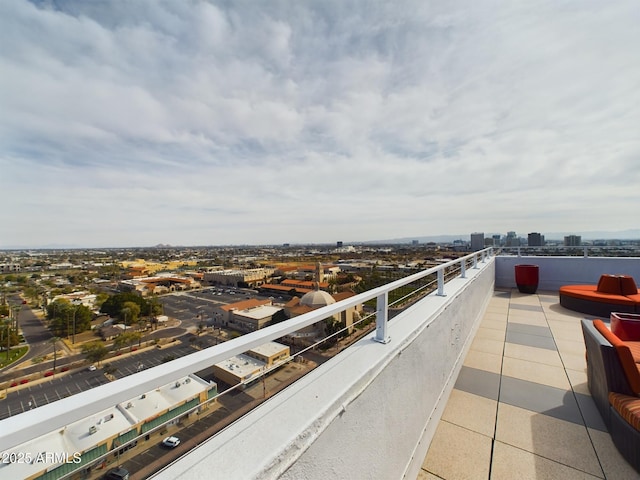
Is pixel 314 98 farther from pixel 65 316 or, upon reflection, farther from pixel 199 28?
pixel 65 316

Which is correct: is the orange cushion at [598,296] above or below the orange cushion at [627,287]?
below

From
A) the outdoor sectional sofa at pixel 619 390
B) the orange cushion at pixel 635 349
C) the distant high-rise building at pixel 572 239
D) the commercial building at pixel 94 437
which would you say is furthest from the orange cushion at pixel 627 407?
the distant high-rise building at pixel 572 239

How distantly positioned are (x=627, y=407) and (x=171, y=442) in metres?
2.96

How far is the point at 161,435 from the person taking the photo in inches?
36.9

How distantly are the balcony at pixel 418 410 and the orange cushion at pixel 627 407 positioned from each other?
14.7 inches

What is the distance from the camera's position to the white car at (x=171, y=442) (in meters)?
0.90

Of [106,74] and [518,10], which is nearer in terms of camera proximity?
[518,10]

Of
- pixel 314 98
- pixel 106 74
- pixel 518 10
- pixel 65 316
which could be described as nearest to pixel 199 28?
pixel 106 74

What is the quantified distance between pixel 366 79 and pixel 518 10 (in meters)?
2.73

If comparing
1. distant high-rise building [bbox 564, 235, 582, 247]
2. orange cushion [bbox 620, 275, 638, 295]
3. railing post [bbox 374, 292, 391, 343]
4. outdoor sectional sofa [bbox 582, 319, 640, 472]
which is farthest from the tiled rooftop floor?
distant high-rise building [bbox 564, 235, 582, 247]

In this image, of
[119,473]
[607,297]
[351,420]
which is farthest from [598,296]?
[119,473]

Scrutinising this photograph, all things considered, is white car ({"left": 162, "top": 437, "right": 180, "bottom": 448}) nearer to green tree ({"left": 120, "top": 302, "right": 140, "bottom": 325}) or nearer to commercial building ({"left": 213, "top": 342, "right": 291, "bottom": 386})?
commercial building ({"left": 213, "top": 342, "right": 291, "bottom": 386})

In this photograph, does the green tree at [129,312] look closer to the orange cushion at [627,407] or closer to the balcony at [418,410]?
the balcony at [418,410]

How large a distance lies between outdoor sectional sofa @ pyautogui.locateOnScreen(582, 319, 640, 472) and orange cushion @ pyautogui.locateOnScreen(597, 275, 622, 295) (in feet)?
12.9
